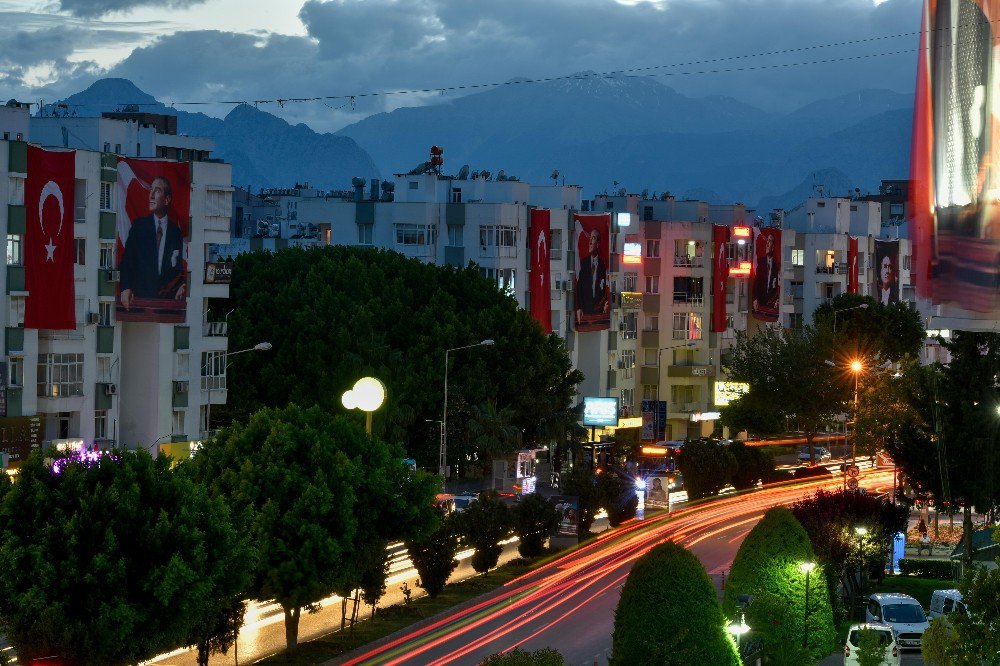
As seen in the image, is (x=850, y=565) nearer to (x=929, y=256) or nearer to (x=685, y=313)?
(x=929, y=256)

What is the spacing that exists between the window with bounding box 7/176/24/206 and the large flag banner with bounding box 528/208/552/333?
43.5m

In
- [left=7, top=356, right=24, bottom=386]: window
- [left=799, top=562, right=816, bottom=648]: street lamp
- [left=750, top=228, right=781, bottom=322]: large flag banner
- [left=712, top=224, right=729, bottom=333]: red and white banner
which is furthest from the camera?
[left=750, top=228, right=781, bottom=322]: large flag banner

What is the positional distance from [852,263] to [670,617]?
116788mm

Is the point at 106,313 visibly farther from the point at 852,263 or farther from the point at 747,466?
the point at 852,263

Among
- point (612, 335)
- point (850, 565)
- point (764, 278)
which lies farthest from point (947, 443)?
point (764, 278)

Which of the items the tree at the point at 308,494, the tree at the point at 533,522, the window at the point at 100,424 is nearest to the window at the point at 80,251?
the window at the point at 100,424

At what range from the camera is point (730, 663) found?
30391 millimetres

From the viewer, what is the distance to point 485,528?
5428cm

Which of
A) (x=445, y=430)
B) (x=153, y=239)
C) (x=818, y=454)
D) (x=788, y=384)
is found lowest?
(x=818, y=454)

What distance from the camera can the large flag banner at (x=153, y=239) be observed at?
66.1 meters

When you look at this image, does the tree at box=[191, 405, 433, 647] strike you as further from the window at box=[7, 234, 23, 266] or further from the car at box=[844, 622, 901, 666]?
the window at box=[7, 234, 23, 266]

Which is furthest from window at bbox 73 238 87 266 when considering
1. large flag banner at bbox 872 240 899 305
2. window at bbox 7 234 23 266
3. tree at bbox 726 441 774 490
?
large flag banner at bbox 872 240 899 305

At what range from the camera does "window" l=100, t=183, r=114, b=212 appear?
214 ft

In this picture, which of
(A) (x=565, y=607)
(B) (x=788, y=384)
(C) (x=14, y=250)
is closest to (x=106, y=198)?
(C) (x=14, y=250)
